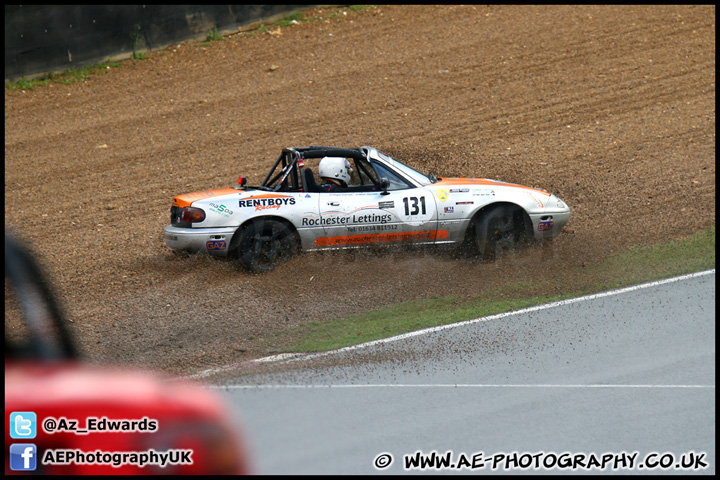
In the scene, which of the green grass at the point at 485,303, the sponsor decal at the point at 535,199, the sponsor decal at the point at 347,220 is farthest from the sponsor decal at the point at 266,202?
the sponsor decal at the point at 535,199

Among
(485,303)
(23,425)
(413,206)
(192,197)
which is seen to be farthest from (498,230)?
(23,425)

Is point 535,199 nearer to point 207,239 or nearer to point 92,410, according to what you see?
point 207,239

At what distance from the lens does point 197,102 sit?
17.3 meters

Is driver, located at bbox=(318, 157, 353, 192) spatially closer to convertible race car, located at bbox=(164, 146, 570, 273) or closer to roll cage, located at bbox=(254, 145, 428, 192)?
convertible race car, located at bbox=(164, 146, 570, 273)

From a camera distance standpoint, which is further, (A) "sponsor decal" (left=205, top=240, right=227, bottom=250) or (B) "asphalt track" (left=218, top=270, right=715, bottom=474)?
(A) "sponsor decal" (left=205, top=240, right=227, bottom=250)

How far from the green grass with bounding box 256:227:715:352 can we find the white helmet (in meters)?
1.87

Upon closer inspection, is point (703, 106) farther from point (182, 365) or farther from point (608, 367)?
point (182, 365)

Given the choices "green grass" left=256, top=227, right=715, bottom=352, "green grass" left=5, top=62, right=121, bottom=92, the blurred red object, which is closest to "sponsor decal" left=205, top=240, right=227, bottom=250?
"green grass" left=256, top=227, right=715, bottom=352

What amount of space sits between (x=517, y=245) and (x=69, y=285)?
5.61 metres

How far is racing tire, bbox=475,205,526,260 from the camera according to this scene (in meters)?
9.73

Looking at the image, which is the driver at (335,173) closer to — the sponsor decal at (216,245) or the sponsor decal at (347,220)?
the sponsor decal at (347,220)

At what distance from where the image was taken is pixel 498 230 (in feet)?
32.2

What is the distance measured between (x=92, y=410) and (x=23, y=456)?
360 mm

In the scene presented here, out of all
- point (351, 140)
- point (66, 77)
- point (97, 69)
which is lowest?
point (351, 140)
